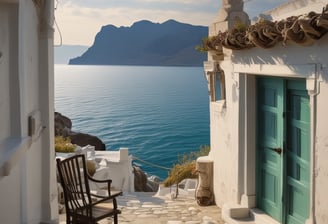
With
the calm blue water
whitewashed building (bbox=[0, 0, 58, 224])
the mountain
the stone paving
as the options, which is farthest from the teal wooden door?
the mountain

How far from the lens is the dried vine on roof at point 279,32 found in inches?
173

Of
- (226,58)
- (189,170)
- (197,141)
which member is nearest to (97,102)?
(197,141)

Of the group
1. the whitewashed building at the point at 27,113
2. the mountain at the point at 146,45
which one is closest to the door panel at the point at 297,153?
the whitewashed building at the point at 27,113

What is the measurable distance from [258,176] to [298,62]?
217cm

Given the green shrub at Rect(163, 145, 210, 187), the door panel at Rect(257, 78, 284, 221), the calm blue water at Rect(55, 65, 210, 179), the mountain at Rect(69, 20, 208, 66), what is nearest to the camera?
the door panel at Rect(257, 78, 284, 221)

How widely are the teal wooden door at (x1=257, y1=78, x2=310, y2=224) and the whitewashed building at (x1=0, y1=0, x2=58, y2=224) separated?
2.92m

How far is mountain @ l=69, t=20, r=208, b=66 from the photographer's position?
14388 cm

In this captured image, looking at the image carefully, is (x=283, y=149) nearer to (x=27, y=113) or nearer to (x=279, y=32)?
(x=279, y=32)

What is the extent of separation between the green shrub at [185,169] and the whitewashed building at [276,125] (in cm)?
556

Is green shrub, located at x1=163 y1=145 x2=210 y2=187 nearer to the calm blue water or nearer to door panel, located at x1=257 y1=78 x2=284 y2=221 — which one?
door panel, located at x1=257 y1=78 x2=284 y2=221

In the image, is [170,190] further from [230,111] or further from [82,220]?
[82,220]

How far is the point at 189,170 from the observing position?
13.6 metres

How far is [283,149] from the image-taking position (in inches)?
229

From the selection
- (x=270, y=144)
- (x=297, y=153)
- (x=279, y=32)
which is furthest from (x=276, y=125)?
(x=279, y=32)
